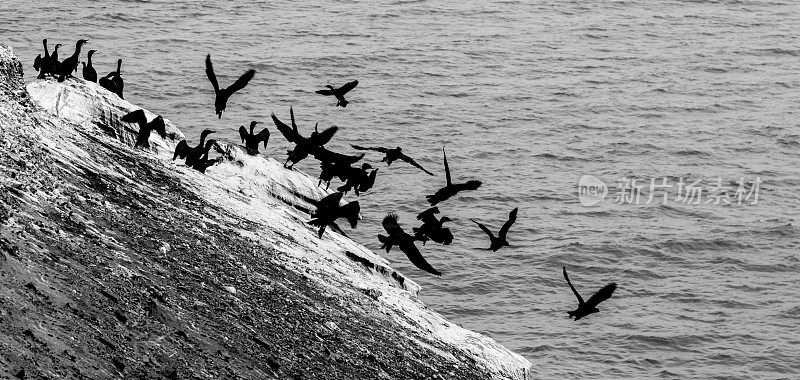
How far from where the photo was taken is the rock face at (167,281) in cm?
1666

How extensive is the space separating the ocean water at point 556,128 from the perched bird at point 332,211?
1106 centimetres

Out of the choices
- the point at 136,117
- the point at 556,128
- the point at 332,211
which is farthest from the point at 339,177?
the point at 556,128

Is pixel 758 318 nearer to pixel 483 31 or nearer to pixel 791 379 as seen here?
pixel 791 379

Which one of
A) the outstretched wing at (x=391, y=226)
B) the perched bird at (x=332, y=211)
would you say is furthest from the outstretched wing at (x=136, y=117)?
the outstretched wing at (x=391, y=226)

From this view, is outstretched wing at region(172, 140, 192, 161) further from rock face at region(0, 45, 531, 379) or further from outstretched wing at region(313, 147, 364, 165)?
outstretched wing at region(313, 147, 364, 165)

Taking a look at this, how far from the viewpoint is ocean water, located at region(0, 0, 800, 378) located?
3591 centimetres

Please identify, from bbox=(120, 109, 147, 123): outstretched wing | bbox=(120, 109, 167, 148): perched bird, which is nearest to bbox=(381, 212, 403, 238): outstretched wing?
bbox=(120, 109, 167, 148): perched bird

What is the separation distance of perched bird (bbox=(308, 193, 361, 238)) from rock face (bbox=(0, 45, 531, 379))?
40 cm

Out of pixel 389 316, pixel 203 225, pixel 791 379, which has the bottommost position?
pixel 791 379

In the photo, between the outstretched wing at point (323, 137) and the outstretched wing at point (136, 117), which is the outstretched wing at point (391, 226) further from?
the outstretched wing at point (136, 117)

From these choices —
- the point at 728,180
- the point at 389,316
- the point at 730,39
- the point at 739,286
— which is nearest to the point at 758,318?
the point at 739,286

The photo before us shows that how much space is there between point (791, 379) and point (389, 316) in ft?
52.5

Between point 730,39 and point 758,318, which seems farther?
point 730,39

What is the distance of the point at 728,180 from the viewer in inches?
1893
